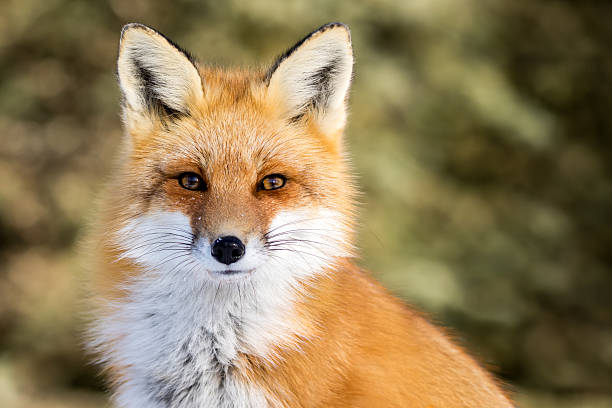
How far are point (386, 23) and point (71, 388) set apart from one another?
5.47 metres

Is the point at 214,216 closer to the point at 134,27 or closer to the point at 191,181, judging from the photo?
the point at 191,181

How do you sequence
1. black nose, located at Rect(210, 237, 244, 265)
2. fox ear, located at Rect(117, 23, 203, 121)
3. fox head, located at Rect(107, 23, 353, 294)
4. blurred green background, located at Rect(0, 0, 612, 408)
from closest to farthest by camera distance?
black nose, located at Rect(210, 237, 244, 265) → fox head, located at Rect(107, 23, 353, 294) → fox ear, located at Rect(117, 23, 203, 121) → blurred green background, located at Rect(0, 0, 612, 408)

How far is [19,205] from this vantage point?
746cm

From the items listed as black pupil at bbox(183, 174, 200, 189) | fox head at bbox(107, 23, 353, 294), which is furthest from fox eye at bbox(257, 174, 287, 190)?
black pupil at bbox(183, 174, 200, 189)

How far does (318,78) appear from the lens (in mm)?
3295

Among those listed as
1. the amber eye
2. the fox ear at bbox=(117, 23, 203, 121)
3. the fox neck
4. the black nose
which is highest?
the fox ear at bbox=(117, 23, 203, 121)

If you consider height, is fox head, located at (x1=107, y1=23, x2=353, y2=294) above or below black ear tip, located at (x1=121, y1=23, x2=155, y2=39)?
below

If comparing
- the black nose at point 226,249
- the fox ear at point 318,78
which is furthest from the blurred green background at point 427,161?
the black nose at point 226,249

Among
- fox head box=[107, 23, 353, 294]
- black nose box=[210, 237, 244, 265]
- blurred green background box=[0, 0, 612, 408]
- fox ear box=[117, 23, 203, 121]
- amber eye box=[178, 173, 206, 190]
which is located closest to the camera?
black nose box=[210, 237, 244, 265]

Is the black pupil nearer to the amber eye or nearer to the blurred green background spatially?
the amber eye

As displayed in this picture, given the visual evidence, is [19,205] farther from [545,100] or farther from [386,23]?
[545,100]

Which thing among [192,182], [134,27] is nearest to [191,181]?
[192,182]

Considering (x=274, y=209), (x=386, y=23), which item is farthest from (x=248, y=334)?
(x=386, y=23)

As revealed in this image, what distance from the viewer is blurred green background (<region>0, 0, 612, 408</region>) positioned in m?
7.36
